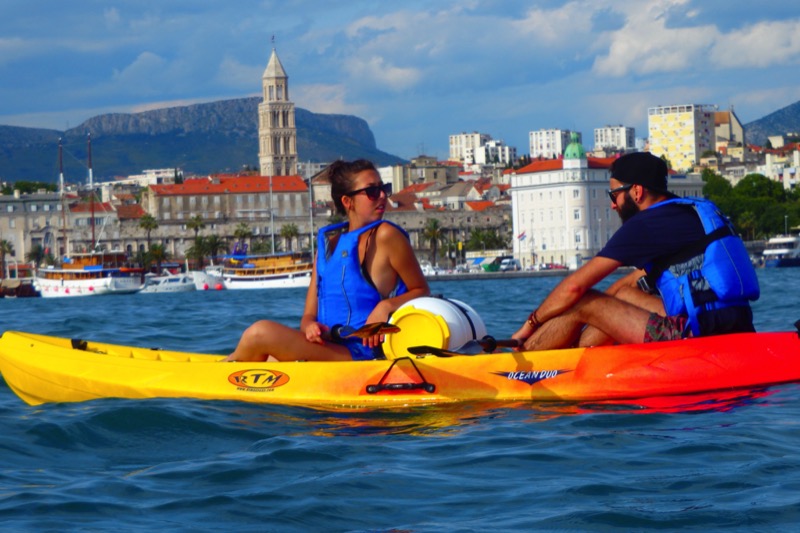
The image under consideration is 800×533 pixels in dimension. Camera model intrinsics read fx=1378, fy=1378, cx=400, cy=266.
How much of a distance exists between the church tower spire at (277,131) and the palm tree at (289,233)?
40599 millimetres

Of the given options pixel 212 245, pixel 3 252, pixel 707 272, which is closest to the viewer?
pixel 707 272

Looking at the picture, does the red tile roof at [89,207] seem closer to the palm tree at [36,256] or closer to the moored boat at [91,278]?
the palm tree at [36,256]

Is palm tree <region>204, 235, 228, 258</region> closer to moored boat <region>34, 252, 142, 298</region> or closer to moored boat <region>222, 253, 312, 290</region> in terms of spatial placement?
moored boat <region>222, 253, 312, 290</region>

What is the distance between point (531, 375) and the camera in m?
7.48

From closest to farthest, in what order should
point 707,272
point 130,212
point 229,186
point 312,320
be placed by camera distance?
point 707,272 → point 312,320 → point 130,212 → point 229,186

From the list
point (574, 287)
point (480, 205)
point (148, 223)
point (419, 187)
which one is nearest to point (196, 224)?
point (148, 223)

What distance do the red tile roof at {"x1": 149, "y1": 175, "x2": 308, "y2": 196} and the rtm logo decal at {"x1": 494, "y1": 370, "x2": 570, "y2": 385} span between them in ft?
436

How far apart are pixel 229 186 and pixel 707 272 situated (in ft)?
444

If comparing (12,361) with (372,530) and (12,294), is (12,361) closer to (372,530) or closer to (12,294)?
(372,530)

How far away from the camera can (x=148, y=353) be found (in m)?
9.05

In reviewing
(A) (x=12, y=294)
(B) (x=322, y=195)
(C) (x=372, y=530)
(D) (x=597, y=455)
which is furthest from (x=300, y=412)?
(B) (x=322, y=195)

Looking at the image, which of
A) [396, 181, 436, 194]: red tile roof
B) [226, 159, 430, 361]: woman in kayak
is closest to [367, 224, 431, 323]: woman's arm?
[226, 159, 430, 361]: woman in kayak

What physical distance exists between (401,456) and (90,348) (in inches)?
139

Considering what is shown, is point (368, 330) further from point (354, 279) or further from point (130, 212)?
point (130, 212)
